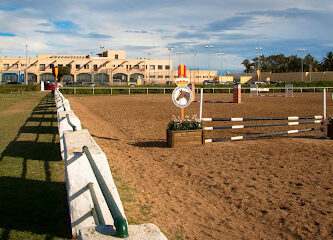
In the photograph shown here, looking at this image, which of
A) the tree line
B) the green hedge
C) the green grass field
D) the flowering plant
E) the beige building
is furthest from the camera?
the tree line

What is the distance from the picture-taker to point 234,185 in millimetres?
6801

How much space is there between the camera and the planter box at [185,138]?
10594mm

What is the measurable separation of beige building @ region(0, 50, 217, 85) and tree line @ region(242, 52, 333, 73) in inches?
1080

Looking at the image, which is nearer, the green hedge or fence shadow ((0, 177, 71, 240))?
fence shadow ((0, 177, 71, 240))

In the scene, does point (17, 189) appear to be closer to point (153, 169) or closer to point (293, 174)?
point (153, 169)

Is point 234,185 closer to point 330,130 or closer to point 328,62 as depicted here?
point 330,130

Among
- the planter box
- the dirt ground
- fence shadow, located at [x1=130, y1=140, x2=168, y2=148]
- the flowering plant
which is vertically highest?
the flowering plant

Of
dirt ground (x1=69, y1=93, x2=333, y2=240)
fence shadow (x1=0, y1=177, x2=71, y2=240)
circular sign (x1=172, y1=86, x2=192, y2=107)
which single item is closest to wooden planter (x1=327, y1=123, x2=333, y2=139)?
dirt ground (x1=69, y1=93, x2=333, y2=240)

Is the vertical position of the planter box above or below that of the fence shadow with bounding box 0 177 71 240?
above

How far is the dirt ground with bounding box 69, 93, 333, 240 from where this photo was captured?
4.92 m

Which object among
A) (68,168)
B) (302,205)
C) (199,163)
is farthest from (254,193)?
(68,168)

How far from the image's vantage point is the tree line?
107 metres

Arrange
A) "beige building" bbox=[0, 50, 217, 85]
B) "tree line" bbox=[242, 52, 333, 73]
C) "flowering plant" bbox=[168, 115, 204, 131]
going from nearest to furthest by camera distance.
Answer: "flowering plant" bbox=[168, 115, 204, 131] < "beige building" bbox=[0, 50, 217, 85] < "tree line" bbox=[242, 52, 333, 73]

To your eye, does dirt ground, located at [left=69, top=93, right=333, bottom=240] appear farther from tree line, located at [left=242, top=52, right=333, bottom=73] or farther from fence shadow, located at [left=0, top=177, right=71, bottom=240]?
tree line, located at [left=242, top=52, right=333, bottom=73]
